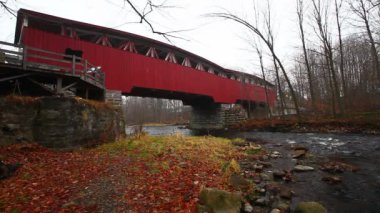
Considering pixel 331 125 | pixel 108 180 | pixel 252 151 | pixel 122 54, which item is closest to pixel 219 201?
pixel 108 180

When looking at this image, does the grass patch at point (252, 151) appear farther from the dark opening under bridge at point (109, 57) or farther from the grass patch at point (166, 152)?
the dark opening under bridge at point (109, 57)

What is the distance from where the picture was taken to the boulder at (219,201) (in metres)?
4.22

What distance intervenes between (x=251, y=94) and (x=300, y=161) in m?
24.4

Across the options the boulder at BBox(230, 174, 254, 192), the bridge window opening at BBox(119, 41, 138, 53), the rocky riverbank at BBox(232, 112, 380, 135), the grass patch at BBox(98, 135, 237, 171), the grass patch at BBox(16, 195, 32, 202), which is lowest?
the boulder at BBox(230, 174, 254, 192)

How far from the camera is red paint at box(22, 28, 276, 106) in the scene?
506 inches

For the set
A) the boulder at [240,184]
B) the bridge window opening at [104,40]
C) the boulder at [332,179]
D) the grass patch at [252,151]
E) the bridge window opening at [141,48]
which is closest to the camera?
the boulder at [240,184]

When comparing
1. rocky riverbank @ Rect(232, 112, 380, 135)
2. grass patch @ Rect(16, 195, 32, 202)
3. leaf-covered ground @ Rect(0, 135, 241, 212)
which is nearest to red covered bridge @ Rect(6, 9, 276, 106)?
leaf-covered ground @ Rect(0, 135, 241, 212)

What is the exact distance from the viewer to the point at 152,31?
3.40 m

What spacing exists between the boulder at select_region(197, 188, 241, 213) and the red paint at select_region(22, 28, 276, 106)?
40.3 feet

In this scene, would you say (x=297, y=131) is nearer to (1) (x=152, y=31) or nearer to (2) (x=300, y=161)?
(2) (x=300, y=161)

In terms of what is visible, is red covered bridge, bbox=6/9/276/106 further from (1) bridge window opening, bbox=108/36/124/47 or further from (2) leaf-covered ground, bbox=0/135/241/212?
(2) leaf-covered ground, bbox=0/135/241/212

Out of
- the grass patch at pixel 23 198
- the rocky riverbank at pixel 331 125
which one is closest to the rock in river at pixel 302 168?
the grass patch at pixel 23 198

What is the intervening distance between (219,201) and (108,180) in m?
2.78

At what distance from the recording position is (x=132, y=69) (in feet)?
53.1
